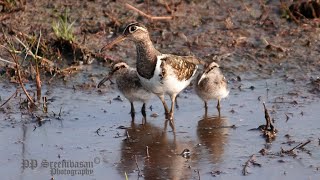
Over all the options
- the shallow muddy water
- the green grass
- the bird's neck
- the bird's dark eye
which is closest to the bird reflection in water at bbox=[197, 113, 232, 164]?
the shallow muddy water

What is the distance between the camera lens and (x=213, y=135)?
902cm

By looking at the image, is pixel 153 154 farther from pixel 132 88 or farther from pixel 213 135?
pixel 132 88

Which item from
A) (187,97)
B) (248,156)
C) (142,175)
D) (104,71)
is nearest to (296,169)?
(248,156)

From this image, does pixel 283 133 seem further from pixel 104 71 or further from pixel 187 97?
pixel 104 71

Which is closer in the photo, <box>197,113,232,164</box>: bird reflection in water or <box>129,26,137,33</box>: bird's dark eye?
<box>197,113,232,164</box>: bird reflection in water

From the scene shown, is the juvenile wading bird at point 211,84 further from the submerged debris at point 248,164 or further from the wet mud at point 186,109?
the submerged debris at point 248,164

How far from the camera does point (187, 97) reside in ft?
34.2

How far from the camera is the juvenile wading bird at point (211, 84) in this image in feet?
31.9

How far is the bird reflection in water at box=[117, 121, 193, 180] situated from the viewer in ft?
26.0

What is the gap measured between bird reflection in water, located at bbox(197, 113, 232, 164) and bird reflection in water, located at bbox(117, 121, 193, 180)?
23cm

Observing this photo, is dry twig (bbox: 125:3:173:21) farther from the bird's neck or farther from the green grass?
the bird's neck

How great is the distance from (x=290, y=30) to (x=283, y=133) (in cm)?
326

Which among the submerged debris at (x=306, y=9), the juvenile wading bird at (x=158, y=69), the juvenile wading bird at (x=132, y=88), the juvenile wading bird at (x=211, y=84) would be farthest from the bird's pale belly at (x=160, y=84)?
the submerged debris at (x=306, y=9)

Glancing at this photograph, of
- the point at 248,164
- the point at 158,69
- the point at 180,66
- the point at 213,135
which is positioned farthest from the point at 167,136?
the point at 248,164
